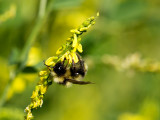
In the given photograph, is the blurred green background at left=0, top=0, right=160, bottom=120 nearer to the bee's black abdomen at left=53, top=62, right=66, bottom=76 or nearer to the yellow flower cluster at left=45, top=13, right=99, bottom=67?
the bee's black abdomen at left=53, top=62, right=66, bottom=76

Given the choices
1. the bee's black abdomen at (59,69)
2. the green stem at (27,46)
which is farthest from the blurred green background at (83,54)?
the bee's black abdomen at (59,69)

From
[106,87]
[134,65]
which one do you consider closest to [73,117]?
[106,87]

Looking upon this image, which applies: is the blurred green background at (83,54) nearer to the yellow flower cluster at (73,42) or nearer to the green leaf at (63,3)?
the green leaf at (63,3)

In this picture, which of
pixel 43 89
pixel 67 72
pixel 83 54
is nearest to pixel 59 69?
pixel 67 72

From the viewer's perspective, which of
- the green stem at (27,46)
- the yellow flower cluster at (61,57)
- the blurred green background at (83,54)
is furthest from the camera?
the blurred green background at (83,54)

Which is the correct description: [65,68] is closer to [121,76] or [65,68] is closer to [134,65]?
[134,65]

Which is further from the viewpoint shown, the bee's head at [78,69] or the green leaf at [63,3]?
the green leaf at [63,3]

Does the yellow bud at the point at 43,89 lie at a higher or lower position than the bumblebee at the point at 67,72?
lower

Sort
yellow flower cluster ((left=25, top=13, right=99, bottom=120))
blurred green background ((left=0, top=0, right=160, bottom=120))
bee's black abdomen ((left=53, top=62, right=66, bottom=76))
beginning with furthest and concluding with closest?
blurred green background ((left=0, top=0, right=160, bottom=120)) < bee's black abdomen ((left=53, top=62, right=66, bottom=76)) < yellow flower cluster ((left=25, top=13, right=99, bottom=120))

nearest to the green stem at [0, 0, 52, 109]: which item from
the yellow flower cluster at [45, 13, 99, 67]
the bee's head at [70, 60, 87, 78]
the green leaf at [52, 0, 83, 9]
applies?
the green leaf at [52, 0, 83, 9]
